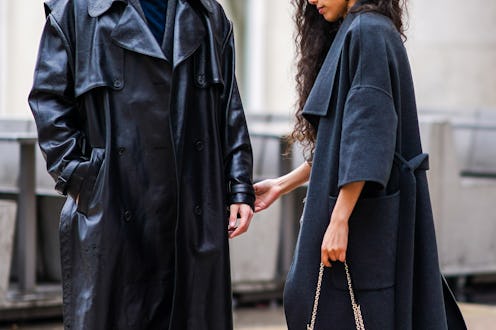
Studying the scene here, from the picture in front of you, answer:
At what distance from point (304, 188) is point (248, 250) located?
696 millimetres

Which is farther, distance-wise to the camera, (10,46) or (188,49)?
(10,46)

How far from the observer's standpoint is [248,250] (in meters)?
8.41

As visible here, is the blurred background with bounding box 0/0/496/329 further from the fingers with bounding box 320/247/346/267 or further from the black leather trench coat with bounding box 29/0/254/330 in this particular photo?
the fingers with bounding box 320/247/346/267

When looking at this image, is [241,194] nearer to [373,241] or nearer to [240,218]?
[240,218]

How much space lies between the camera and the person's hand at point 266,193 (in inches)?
173

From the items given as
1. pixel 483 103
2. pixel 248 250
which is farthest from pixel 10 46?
pixel 248 250

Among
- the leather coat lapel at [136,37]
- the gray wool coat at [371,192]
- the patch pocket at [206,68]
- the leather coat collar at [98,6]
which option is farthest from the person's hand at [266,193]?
the leather coat collar at [98,6]

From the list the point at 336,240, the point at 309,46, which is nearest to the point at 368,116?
the point at 336,240

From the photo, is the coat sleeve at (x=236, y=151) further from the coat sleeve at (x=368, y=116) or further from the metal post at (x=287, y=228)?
the metal post at (x=287, y=228)

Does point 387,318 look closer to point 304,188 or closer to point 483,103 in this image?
point 304,188

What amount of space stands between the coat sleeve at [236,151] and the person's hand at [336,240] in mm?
568

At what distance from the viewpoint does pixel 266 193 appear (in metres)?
4.42

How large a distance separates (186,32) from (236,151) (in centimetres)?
46

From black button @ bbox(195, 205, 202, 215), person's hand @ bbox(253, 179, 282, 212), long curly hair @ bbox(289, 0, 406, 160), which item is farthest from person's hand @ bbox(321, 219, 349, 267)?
person's hand @ bbox(253, 179, 282, 212)
